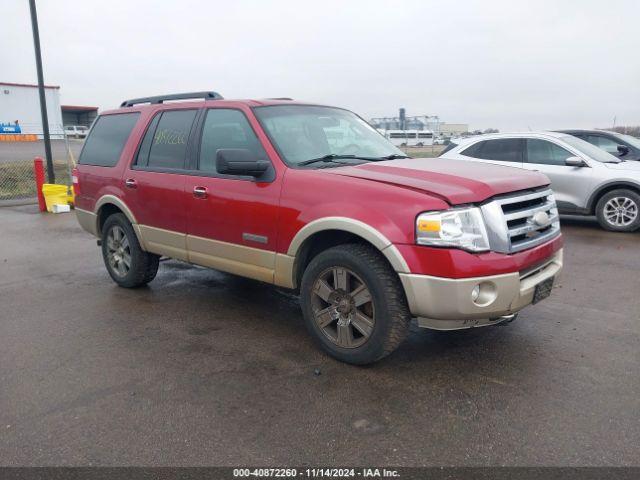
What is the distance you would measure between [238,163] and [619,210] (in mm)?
7208

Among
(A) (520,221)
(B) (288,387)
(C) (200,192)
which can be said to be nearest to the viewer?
(B) (288,387)

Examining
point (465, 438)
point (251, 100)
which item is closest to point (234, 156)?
point (251, 100)

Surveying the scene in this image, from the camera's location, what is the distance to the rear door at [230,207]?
417 cm

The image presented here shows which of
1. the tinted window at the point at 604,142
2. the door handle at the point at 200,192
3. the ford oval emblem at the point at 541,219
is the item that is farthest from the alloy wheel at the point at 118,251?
the tinted window at the point at 604,142

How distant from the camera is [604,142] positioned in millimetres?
11328

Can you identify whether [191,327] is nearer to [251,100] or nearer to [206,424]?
[206,424]

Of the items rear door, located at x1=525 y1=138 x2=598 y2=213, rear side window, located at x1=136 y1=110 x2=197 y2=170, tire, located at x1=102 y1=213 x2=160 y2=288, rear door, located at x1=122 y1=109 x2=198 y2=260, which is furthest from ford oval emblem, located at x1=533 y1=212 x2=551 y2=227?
rear door, located at x1=525 y1=138 x2=598 y2=213

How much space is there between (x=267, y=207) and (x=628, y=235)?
6.86 meters

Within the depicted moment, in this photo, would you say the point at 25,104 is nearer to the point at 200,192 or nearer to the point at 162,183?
the point at 162,183

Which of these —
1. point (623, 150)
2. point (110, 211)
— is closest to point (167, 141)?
point (110, 211)

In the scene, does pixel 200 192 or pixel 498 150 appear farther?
pixel 498 150

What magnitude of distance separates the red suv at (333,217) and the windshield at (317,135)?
16 mm

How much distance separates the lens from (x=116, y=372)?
3725 millimetres

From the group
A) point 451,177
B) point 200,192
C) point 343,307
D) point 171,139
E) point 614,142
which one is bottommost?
point 343,307
